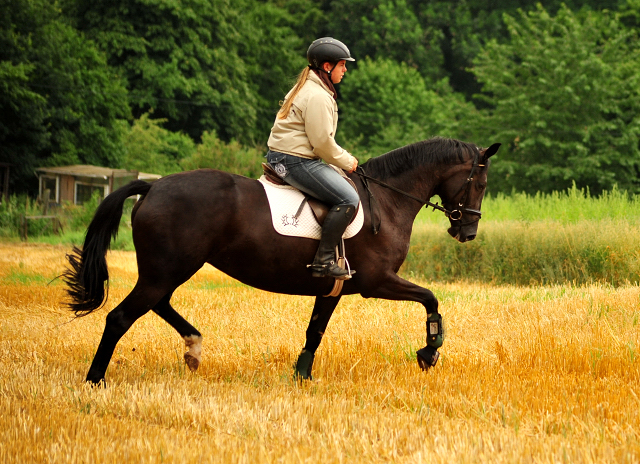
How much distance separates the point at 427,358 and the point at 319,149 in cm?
214

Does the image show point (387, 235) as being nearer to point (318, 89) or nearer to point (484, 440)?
point (318, 89)

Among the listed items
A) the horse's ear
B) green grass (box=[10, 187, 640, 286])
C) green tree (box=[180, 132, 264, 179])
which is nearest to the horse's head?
the horse's ear

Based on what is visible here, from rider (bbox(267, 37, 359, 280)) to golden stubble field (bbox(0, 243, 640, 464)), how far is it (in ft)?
4.34

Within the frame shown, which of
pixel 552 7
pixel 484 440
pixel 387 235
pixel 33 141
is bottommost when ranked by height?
pixel 33 141

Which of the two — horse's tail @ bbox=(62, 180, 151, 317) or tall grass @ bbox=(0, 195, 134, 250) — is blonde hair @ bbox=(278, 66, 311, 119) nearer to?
horse's tail @ bbox=(62, 180, 151, 317)

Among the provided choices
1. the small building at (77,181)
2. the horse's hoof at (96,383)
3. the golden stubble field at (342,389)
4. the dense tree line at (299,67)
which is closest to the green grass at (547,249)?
the golden stubble field at (342,389)

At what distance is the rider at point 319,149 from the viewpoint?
20.6 feet

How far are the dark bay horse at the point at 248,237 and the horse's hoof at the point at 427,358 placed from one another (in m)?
0.03

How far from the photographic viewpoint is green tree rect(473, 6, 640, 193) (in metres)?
31.6

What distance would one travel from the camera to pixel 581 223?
1600 centimetres

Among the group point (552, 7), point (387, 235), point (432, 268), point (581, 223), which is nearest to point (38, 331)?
point (387, 235)

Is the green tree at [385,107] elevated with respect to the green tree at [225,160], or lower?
elevated

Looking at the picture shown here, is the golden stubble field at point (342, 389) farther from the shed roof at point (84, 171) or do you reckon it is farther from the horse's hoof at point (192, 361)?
the shed roof at point (84, 171)

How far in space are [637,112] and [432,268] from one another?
63.7ft
